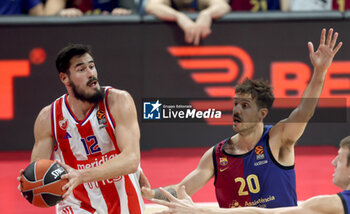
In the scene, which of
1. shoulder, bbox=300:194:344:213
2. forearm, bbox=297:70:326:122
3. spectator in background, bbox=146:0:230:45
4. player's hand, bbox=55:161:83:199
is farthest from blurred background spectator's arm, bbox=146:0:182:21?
shoulder, bbox=300:194:344:213

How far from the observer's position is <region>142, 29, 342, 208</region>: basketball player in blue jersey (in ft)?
16.6

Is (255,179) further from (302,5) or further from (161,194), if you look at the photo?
(302,5)

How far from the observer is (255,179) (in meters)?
5.09

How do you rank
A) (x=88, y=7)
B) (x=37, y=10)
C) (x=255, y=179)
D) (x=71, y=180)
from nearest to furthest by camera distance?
1. (x=71, y=180)
2. (x=255, y=179)
3. (x=37, y=10)
4. (x=88, y=7)

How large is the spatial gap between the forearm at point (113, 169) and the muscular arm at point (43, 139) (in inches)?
27.8

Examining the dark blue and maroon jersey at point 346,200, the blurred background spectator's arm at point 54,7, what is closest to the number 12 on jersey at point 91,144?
the dark blue and maroon jersey at point 346,200

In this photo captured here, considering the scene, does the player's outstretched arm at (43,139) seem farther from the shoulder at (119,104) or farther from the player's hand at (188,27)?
the player's hand at (188,27)

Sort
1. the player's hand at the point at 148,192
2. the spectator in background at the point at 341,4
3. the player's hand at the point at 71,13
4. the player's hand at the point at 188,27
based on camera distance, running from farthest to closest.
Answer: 1. the spectator in background at the point at 341,4
2. the player's hand at the point at 71,13
3. the player's hand at the point at 188,27
4. the player's hand at the point at 148,192

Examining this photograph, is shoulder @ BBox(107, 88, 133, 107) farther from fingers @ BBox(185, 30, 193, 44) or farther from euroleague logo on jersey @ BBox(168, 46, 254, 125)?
Result: euroleague logo on jersey @ BBox(168, 46, 254, 125)

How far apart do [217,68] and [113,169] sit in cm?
419

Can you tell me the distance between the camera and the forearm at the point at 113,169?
15.1ft

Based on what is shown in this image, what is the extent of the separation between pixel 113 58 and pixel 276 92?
220 centimetres

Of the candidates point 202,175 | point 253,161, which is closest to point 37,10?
point 202,175

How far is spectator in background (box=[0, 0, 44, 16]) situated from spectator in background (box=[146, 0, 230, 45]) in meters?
1.48
